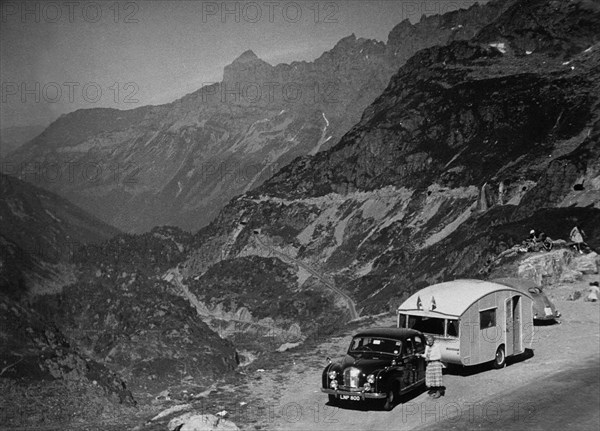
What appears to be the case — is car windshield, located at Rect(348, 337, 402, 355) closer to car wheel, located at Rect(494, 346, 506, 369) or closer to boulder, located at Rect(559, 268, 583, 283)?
car wheel, located at Rect(494, 346, 506, 369)

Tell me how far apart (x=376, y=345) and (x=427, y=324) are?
2886mm

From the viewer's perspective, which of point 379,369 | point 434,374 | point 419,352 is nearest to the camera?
point 379,369

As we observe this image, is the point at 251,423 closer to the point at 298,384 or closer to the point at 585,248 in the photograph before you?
the point at 298,384

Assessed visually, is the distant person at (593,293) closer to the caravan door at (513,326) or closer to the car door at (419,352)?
the caravan door at (513,326)

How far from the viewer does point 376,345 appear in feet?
80.9

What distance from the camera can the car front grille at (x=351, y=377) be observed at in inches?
910

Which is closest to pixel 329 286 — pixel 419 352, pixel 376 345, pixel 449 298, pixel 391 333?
pixel 449 298

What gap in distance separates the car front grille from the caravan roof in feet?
14.8

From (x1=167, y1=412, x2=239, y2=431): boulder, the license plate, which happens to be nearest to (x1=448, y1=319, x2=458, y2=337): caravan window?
the license plate

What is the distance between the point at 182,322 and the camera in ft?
480

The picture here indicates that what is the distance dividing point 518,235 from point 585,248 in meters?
55.8

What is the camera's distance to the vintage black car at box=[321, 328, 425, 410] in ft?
75.5

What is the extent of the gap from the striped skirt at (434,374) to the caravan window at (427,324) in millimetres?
1642

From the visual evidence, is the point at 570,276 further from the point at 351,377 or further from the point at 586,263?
the point at 351,377
